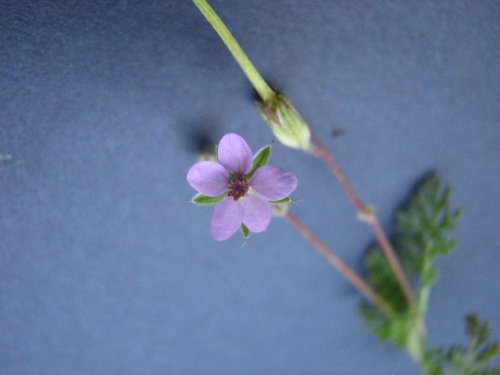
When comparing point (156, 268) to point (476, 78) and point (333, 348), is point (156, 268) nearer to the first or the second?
point (333, 348)

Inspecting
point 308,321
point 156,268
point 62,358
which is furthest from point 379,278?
point 62,358

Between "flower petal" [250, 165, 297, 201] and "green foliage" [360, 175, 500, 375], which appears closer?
"flower petal" [250, 165, 297, 201]

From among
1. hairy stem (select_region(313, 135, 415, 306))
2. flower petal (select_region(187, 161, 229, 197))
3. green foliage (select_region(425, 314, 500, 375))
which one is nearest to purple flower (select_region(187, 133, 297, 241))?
flower petal (select_region(187, 161, 229, 197))

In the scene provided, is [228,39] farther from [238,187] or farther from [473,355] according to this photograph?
[473,355]

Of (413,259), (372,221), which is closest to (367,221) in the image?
(372,221)

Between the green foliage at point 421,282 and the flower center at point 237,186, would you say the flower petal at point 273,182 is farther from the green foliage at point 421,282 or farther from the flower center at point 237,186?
the green foliage at point 421,282

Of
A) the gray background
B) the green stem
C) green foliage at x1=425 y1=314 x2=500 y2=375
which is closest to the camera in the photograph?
the green stem

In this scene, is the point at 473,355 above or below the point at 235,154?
below

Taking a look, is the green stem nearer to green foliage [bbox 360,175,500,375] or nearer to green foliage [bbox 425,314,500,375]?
green foliage [bbox 360,175,500,375]
